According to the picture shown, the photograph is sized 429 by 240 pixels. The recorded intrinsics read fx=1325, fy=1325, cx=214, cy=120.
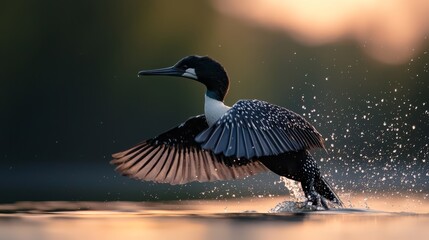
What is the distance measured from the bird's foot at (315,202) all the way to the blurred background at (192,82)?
641 inches

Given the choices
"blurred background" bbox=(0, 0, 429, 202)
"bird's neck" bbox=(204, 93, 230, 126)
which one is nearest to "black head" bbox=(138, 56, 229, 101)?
"bird's neck" bbox=(204, 93, 230, 126)

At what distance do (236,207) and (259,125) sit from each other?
10.1ft

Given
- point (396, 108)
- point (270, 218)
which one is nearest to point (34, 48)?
point (396, 108)

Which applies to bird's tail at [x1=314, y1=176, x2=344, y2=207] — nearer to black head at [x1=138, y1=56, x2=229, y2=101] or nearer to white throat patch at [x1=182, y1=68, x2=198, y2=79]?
black head at [x1=138, y1=56, x2=229, y2=101]

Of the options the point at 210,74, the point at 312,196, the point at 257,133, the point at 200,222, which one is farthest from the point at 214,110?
the point at 200,222

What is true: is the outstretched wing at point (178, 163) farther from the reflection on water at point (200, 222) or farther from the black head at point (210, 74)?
the black head at point (210, 74)

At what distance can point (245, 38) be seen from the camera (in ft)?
169

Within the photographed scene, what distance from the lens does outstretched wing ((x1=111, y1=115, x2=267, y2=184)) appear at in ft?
53.7

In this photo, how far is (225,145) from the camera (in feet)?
Answer: 46.6

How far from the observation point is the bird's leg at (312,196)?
15.6 meters

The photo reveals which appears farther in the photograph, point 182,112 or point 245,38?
point 245,38

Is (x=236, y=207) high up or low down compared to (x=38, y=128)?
down

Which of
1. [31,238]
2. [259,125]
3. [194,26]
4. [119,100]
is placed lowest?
[31,238]

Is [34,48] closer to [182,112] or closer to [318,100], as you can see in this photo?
[182,112]
